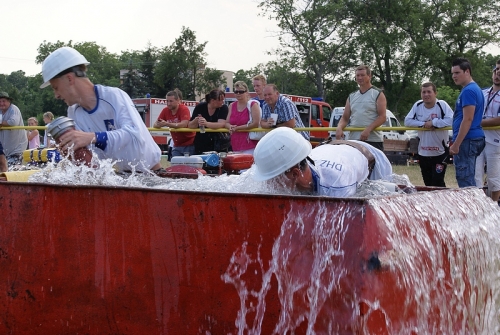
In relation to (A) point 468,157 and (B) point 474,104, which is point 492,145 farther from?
(B) point 474,104

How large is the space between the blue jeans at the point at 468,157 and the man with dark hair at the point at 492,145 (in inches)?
14.7

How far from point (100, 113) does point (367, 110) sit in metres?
4.87

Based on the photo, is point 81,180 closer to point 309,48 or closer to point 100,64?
point 309,48

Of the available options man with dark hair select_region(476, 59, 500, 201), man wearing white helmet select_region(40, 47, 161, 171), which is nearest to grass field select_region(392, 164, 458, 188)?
man with dark hair select_region(476, 59, 500, 201)

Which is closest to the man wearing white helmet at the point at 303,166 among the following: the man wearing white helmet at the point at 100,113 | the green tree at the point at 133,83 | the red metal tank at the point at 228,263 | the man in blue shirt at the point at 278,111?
the red metal tank at the point at 228,263

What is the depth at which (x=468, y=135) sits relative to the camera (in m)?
7.39

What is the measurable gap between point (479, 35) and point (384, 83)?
8620 mm

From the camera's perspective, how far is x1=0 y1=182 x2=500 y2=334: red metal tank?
8.42 feet

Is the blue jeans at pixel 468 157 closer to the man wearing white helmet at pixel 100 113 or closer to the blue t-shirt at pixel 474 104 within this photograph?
the blue t-shirt at pixel 474 104

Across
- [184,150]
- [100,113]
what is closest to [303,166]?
[100,113]

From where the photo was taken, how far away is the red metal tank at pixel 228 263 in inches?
101

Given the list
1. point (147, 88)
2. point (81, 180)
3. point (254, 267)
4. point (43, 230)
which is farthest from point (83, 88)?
point (147, 88)

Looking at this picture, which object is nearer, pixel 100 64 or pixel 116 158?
pixel 116 158

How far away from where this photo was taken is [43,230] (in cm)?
317
